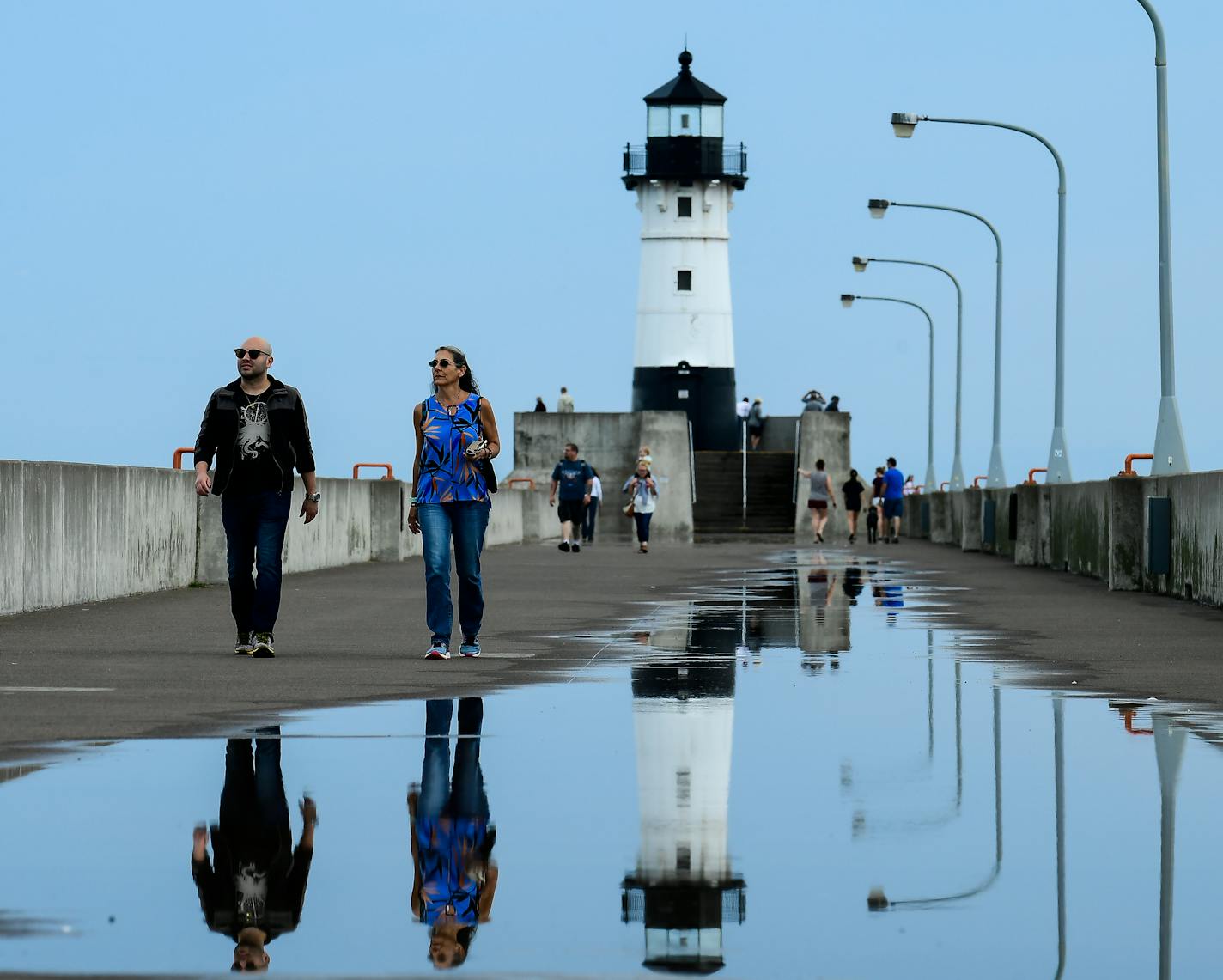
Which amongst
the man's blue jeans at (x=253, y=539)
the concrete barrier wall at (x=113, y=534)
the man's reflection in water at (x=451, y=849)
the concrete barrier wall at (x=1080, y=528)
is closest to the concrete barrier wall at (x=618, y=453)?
the concrete barrier wall at (x=1080, y=528)

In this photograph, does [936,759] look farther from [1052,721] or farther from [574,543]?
[574,543]

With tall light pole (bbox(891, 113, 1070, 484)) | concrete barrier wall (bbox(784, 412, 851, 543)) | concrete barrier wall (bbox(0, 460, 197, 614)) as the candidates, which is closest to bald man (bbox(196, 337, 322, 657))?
concrete barrier wall (bbox(0, 460, 197, 614))

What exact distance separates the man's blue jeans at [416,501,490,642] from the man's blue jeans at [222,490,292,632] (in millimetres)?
875

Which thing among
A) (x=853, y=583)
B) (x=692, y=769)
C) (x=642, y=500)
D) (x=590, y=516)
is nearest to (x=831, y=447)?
(x=590, y=516)

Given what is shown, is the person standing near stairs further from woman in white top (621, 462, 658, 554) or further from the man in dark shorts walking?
the man in dark shorts walking

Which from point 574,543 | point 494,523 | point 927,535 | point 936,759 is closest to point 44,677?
point 936,759

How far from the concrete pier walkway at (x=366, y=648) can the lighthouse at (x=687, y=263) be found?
4757 centimetres

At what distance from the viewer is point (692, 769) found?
7.61m

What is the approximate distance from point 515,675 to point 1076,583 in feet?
45.3

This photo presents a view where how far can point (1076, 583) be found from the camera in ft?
79.2

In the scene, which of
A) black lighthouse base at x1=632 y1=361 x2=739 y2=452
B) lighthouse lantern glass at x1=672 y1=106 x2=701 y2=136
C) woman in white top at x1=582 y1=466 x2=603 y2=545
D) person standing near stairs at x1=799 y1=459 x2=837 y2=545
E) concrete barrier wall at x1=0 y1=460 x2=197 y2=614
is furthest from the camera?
black lighthouse base at x1=632 y1=361 x2=739 y2=452

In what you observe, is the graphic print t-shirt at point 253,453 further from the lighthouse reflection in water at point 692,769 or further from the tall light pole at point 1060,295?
the tall light pole at point 1060,295

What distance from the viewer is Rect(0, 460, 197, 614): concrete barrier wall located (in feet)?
52.3

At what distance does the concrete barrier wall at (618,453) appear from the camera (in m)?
56.5
